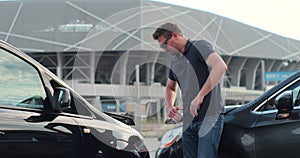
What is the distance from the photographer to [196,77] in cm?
370

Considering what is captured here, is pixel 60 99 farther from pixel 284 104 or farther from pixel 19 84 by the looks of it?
pixel 284 104

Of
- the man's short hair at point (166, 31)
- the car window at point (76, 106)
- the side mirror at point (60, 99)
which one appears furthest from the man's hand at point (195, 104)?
the side mirror at point (60, 99)

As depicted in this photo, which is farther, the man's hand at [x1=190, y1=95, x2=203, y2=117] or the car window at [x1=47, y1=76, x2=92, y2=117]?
the man's hand at [x1=190, y1=95, x2=203, y2=117]

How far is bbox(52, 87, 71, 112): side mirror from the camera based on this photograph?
3090 millimetres

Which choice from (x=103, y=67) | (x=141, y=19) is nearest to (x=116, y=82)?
(x=141, y=19)

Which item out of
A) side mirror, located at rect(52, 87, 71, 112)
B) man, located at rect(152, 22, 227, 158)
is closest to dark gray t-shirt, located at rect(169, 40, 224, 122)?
man, located at rect(152, 22, 227, 158)

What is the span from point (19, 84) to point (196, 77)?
1556 millimetres

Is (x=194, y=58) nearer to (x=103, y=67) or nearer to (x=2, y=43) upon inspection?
(x=2, y=43)

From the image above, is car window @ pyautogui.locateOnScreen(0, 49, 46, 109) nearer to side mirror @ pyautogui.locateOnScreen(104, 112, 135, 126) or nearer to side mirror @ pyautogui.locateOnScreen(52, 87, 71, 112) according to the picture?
side mirror @ pyautogui.locateOnScreen(52, 87, 71, 112)

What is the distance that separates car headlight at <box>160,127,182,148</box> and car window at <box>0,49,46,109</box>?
1703mm

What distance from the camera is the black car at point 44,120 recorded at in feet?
8.93

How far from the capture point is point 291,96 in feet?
11.6

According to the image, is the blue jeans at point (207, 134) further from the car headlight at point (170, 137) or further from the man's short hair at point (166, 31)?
the man's short hair at point (166, 31)

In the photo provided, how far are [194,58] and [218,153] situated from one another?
964 mm
